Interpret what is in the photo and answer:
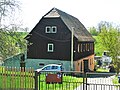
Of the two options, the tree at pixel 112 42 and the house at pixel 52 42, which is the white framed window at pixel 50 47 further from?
the tree at pixel 112 42

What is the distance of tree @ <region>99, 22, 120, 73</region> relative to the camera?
34134 millimetres

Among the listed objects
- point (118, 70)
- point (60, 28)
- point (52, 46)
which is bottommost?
point (118, 70)

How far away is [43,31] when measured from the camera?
118 ft

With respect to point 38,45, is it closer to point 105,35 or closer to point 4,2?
point 105,35

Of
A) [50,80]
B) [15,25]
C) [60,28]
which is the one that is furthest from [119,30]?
[50,80]

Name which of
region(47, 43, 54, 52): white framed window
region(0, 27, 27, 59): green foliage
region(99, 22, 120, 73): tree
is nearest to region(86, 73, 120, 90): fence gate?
region(0, 27, 27, 59): green foliage

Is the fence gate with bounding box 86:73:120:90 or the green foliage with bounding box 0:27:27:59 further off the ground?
the green foliage with bounding box 0:27:27:59

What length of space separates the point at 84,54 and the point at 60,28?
782 centimetres

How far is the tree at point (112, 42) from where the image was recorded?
34134 millimetres

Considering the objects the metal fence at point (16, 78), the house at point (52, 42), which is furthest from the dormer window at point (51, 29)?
the metal fence at point (16, 78)

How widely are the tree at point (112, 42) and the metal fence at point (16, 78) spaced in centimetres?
2249

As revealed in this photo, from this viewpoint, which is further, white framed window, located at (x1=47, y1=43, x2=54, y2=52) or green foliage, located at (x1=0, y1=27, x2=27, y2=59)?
white framed window, located at (x1=47, y1=43, x2=54, y2=52)

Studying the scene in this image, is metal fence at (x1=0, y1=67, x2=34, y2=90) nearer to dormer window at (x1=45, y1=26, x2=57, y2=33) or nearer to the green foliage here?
the green foliage

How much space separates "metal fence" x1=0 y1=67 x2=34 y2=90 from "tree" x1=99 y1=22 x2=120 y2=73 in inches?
885
